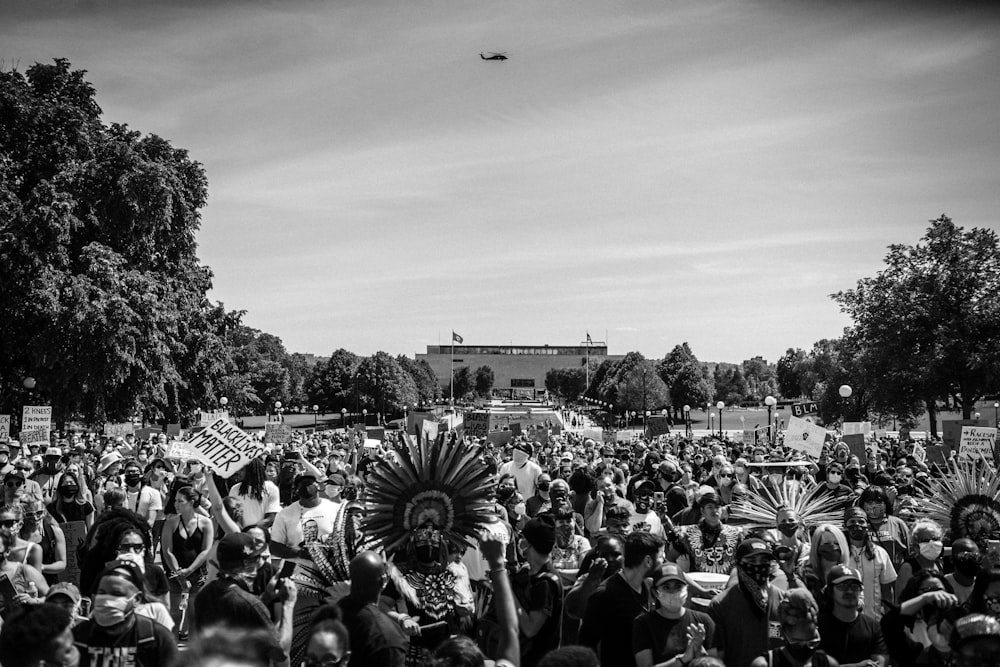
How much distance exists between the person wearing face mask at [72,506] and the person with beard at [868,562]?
7.51 metres

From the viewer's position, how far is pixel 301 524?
7266 mm

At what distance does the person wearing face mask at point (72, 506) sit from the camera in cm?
932

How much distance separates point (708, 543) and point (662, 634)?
9.97 ft

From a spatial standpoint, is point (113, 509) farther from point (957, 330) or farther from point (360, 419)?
point (360, 419)

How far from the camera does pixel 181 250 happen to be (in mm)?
31516

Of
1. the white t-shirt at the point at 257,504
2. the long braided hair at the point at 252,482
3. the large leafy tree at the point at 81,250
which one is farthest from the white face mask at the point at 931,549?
the large leafy tree at the point at 81,250

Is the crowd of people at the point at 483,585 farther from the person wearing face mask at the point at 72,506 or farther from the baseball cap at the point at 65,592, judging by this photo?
the person wearing face mask at the point at 72,506

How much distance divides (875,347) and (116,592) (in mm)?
41441

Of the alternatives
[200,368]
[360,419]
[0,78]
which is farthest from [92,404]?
[360,419]

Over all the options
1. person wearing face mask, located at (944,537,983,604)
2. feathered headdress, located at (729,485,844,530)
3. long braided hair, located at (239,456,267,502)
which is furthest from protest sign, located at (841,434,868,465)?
long braided hair, located at (239,456,267,502)

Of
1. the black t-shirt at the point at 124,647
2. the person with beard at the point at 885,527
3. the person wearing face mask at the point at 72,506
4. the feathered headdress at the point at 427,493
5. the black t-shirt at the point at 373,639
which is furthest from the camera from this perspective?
the person wearing face mask at the point at 72,506

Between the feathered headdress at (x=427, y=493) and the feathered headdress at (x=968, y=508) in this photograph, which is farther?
the feathered headdress at (x=968, y=508)

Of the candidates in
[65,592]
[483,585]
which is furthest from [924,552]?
[65,592]

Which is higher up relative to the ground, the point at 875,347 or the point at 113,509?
the point at 875,347
